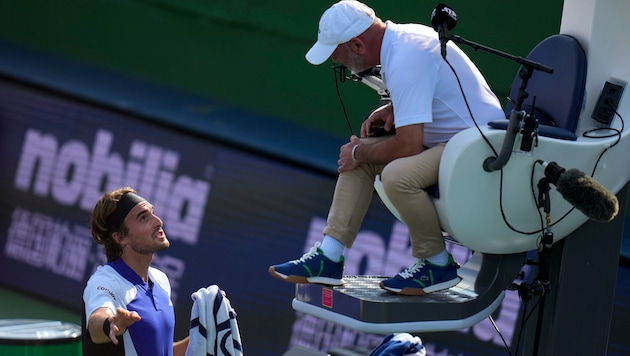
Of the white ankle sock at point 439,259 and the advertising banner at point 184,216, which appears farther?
the advertising banner at point 184,216

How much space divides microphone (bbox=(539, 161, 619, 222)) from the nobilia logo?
2.88 m

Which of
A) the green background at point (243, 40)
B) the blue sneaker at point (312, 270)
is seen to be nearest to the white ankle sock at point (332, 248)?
the blue sneaker at point (312, 270)

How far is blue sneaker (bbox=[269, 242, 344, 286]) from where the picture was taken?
3.41m

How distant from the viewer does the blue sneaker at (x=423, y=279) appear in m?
3.38

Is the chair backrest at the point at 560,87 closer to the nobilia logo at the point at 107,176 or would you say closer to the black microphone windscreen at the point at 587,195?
the black microphone windscreen at the point at 587,195

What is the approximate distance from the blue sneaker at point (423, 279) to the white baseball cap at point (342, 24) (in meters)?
0.74

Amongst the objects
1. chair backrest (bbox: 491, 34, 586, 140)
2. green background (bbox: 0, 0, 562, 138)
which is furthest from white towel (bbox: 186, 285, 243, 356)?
green background (bbox: 0, 0, 562, 138)

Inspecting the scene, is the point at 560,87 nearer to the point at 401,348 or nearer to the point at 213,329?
the point at 401,348

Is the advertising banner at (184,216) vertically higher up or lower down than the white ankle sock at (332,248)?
lower down

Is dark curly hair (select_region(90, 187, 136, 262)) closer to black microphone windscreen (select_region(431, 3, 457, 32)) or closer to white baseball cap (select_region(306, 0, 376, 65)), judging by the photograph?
white baseball cap (select_region(306, 0, 376, 65))

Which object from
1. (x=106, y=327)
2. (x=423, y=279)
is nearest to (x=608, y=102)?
(x=423, y=279)

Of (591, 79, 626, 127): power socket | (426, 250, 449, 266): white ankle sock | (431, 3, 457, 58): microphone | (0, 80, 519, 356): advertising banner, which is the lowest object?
(0, 80, 519, 356): advertising banner

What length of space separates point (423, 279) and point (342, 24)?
33.8 inches

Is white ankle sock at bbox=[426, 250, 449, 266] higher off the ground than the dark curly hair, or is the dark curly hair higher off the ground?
white ankle sock at bbox=[426, 250, 449, 266]
